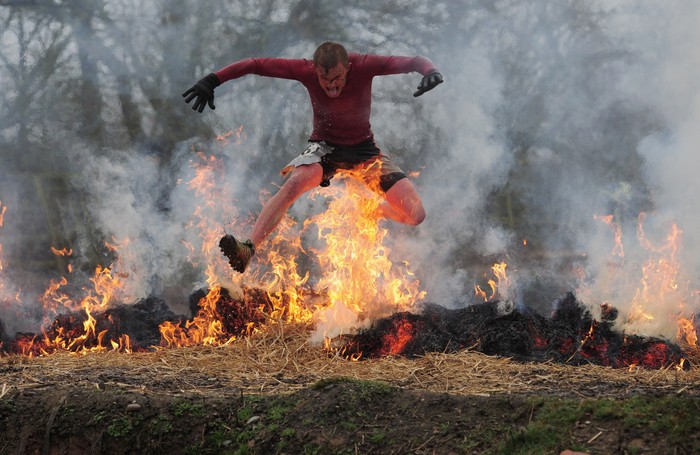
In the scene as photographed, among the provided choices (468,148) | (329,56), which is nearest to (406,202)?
(329,56)

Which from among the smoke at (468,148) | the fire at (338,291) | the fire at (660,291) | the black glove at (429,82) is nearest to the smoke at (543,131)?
the smoke at (468,148)

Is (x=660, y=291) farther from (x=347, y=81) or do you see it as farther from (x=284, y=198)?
(x=284, y=198)

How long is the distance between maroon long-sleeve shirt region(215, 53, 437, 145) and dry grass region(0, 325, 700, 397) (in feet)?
6.02

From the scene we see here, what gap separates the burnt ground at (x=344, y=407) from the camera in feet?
10.8

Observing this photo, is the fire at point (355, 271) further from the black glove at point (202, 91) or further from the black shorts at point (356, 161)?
the black glove at point (202, 91)

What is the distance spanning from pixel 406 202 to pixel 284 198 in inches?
42.1

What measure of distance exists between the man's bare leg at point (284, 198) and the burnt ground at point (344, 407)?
107 cm

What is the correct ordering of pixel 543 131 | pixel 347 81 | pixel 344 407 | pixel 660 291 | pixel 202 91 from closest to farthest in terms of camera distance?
pixel 344 407 → pixel 202 91 → pixel 347 81 → pixel 660 291 → pixel 543 131

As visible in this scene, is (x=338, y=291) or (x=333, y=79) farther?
(x=338, y=291)

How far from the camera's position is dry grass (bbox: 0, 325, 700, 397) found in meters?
4.64

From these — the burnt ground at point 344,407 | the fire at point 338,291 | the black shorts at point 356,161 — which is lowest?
the burnt ground at point 344,407

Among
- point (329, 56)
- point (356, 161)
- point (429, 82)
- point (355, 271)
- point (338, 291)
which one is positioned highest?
point (329, 56)

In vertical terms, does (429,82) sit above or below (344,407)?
above

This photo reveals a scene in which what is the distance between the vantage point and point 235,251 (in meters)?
5.51
